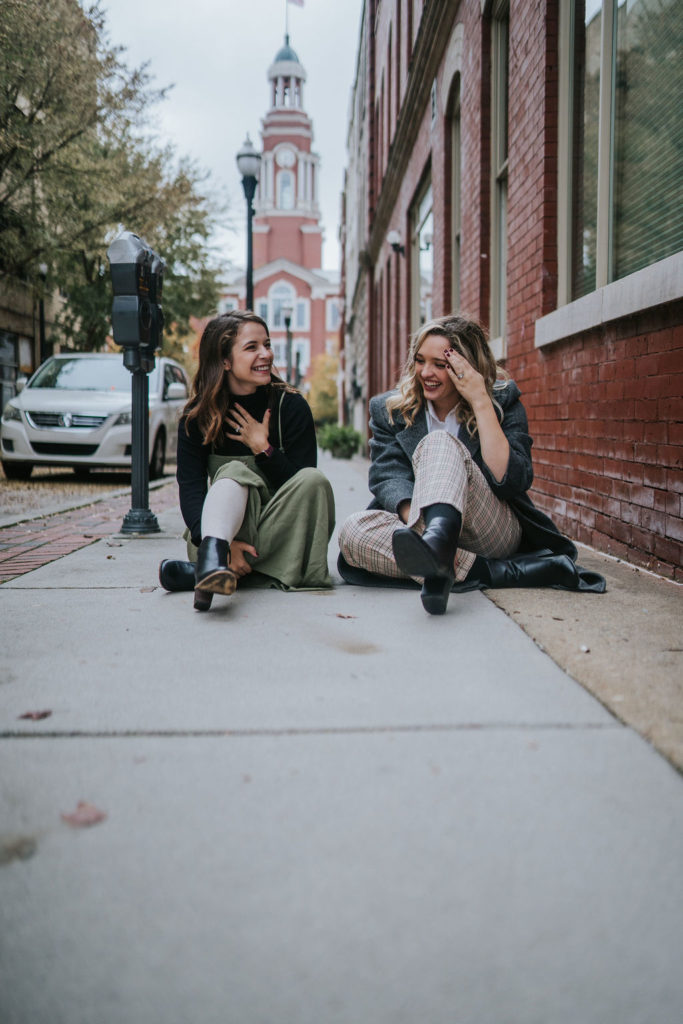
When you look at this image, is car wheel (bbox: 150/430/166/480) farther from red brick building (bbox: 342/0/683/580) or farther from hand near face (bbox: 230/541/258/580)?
hand near face (bbox: 230/541/258/580)

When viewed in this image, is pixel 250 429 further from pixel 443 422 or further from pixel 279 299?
pixel 279 299

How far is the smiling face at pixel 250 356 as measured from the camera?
3891 mm

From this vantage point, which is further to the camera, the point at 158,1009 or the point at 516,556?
the point at 516,556

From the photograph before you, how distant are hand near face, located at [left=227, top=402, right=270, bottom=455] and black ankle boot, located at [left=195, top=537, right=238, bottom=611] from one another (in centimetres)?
68

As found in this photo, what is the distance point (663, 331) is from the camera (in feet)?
13.6

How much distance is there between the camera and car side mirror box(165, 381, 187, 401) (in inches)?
484

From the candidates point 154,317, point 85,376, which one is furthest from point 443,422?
point 85,376

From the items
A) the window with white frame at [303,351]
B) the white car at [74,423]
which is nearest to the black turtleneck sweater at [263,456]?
the white car at [74,423]

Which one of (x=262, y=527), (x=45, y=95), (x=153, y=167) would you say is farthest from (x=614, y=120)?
(x=153, y=167)

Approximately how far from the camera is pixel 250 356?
388cm

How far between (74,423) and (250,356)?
24.8ft

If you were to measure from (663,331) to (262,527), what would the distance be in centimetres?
207

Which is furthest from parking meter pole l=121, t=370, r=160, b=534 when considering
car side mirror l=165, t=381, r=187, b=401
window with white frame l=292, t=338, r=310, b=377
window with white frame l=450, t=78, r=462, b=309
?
window with white frame l=292, t=338, r=310, b=377

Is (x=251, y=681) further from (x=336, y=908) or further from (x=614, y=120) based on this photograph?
(x=614, y=120)
